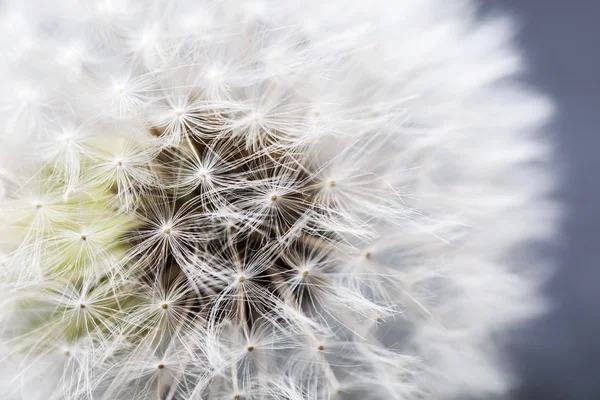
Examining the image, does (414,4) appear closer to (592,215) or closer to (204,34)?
(204,34)

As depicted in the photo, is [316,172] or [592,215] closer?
[316,172]

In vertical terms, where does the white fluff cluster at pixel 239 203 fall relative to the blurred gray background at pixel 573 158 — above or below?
below

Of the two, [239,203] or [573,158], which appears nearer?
[239,203]

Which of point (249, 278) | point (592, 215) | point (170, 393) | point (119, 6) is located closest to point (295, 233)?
point (249, 278)

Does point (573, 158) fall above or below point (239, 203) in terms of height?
above

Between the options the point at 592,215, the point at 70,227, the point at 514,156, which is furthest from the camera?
the point at 592,215
